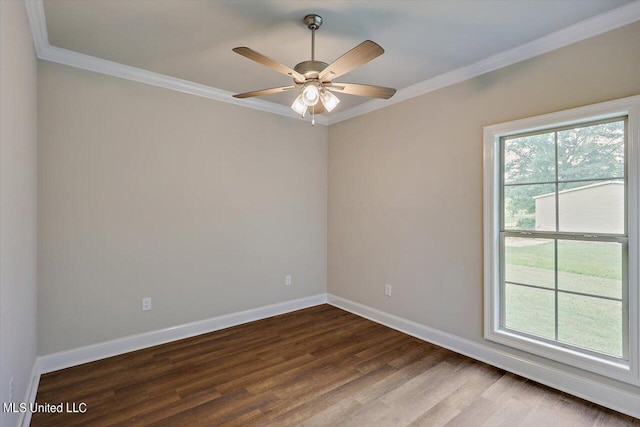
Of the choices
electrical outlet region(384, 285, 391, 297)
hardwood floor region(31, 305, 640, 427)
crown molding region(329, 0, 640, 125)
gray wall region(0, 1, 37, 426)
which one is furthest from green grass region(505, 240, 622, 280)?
gray wall region(0, 1, 37, 426)

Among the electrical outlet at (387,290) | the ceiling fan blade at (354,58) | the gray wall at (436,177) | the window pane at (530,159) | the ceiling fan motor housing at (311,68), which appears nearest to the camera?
the ceiling fan blade at (354,58)

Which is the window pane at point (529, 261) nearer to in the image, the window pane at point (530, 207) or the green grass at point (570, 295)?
the green grass at point (570, 295)

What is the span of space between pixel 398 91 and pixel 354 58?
5.76ft

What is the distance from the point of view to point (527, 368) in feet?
8.10

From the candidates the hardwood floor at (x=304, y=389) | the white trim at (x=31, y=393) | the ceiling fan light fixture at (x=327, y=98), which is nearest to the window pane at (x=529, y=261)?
the hardwood floor at (x=304, y=389)

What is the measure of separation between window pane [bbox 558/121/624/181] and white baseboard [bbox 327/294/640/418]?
4.80 feet

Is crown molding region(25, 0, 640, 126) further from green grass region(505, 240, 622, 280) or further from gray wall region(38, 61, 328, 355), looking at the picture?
green grass region(505, 240, 622, 280)

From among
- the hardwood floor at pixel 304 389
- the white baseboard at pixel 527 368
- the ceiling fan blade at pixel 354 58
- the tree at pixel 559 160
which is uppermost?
the ceiling fan blade at pixel 354 58

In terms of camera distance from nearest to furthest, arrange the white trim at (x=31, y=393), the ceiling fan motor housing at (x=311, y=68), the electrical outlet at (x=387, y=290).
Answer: the white trim at (x=31, y=393) < the ceiling fan motor housing at (x=311, y=68) < the electrical outlet at (x=387, y=290)

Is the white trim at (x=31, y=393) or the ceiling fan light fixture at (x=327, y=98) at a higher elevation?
the ceiling fan light fixture at (x=327, y=98)

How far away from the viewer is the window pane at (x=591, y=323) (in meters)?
2.14

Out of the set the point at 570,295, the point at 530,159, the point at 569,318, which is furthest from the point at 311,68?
the point at 569,318

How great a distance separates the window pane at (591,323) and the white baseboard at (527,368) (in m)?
0.25

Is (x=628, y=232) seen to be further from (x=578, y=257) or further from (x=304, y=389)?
(x=304, y=389)
